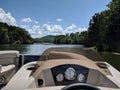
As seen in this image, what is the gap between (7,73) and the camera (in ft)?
17.3

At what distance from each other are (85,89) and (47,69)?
55 centimetres

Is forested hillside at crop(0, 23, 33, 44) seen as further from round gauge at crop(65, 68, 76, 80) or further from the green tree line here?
round gauge at crop(65, 68, 76, 80)

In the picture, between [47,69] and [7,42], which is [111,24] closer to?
[47,69]

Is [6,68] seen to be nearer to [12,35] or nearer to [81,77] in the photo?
[81,77]

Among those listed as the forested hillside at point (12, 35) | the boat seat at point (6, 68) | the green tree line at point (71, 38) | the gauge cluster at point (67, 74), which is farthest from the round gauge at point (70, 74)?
the green tree line at point (71, 38)

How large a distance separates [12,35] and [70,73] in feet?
410

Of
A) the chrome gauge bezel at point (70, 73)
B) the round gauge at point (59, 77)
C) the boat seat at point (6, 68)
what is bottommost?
the boat seat at point (6, 68)

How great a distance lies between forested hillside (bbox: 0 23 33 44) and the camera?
11838 centimetres

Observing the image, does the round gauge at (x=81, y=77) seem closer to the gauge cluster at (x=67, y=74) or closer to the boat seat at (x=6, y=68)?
the gauge cluster at (x=67, y=74)

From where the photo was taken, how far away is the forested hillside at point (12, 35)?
4660 inches

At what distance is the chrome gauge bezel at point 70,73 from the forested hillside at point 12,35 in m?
114

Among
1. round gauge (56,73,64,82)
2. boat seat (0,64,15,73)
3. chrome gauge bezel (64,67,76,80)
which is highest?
chrome gauge bezel (64,67,76,80)

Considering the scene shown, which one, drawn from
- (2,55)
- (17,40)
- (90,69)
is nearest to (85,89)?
(90,69)

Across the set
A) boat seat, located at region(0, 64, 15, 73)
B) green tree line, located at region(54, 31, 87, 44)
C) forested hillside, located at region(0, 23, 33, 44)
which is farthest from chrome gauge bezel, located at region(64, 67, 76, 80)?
green tree line, located at region(54, 31, 87, 44)
